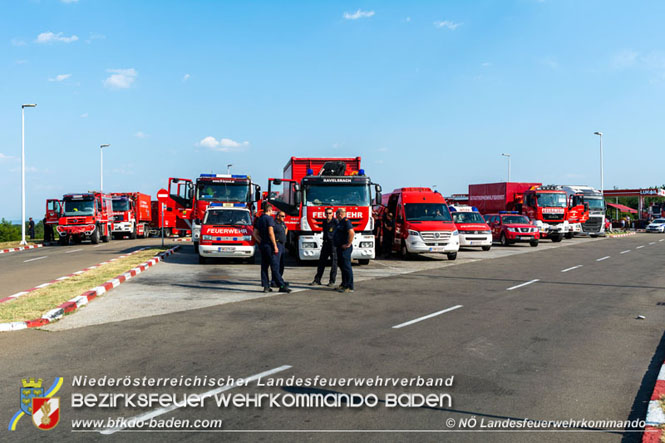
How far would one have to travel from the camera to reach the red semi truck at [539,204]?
1347 inches

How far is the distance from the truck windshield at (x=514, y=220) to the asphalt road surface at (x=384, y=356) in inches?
741

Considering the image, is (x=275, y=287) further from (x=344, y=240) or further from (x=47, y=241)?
(x=47, y=241)

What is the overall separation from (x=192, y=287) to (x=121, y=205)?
2744 centimetres

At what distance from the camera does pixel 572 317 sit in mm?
9289

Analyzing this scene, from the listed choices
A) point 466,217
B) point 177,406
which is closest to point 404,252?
point 466,217

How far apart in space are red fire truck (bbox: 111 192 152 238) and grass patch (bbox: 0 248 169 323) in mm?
22805

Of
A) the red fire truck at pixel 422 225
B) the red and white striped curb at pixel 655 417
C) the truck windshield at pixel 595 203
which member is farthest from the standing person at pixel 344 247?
the truck windshield at pixel 595 203

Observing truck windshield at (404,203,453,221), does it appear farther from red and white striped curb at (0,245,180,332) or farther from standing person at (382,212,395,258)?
red and white striped curb at (0,245,180,332)

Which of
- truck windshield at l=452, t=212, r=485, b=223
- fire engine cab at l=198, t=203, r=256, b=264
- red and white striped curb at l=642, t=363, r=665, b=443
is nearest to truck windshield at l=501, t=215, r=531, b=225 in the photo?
truck windshield at l=452, t=212, r=485, b=223

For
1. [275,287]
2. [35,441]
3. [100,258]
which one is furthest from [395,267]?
[35,441]

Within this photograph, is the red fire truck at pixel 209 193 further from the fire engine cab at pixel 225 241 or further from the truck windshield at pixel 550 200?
the truck windshield at pixel 550 200

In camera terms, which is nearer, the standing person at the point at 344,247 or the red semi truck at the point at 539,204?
the standing person at the point at 344,247

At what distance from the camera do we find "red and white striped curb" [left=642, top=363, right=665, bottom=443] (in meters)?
4.22

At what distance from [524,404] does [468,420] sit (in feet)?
2.31
